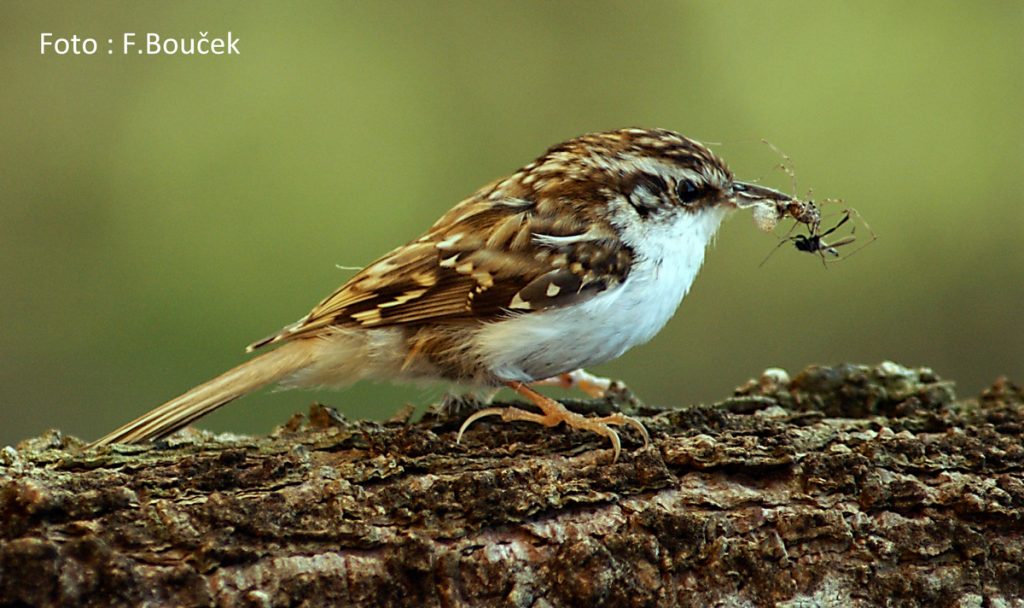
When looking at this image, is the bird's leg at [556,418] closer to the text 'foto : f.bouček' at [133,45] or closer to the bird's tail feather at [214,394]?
the bird's tail feather at [214,394]

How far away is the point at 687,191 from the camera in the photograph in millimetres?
2293

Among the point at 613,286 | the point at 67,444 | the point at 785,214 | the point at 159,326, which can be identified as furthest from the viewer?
the point at 159,326


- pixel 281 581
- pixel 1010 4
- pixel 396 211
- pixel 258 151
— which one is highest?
pixel 1010 4

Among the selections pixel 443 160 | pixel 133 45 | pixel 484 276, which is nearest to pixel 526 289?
pixel 484 276

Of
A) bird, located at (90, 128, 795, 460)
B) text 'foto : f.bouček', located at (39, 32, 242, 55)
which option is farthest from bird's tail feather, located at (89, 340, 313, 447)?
text 'foto : f.bouček', located at (39, 32, 242, 55)

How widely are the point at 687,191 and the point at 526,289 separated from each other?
0.42 metres

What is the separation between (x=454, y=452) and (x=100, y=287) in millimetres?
2171

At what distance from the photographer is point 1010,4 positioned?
4348mm

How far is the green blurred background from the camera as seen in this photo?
363 centimetres

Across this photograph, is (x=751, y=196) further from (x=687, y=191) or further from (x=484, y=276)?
(x=484, y=276)

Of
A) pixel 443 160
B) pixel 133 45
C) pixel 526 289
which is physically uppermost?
pixel 133 45

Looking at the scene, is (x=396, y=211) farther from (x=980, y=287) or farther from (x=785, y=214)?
(x=980, y=287)

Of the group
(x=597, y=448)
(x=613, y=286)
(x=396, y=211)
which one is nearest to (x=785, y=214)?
(x=613, y=286)

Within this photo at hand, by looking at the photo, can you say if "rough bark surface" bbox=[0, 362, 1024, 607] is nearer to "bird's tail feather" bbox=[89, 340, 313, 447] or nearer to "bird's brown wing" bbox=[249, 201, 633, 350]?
"bird's tail feather" bbox=[89, 340, 313, 447]
